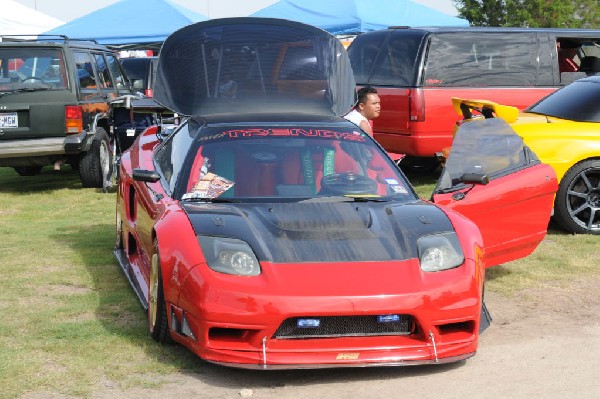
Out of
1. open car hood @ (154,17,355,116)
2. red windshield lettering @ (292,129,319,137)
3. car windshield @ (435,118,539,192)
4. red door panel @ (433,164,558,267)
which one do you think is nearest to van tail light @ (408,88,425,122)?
open car hood @ (154,17,355,116)

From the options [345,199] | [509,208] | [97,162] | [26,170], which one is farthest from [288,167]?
[26,170]

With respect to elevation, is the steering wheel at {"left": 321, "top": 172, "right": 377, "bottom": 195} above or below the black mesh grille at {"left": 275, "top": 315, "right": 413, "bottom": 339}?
above

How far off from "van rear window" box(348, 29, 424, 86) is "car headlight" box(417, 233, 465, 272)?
7.14 m

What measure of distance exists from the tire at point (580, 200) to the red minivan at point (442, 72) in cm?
291

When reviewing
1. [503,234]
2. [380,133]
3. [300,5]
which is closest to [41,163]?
[380,133]

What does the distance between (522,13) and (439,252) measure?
121ft

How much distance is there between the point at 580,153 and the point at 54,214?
574cm

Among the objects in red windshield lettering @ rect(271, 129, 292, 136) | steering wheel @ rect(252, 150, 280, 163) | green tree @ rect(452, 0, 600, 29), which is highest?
red windshield lettering @ rect(271, 129, 292, 136)

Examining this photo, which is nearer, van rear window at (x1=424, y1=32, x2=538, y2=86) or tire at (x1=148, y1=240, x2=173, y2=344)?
tire at (x1=148, y1=240, x2=173, y2=344)

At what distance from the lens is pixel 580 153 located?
10.1m

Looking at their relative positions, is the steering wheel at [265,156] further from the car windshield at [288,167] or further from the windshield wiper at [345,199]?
the windshield wiper at [345,199]

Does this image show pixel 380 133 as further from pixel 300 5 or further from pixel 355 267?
pixel 300 5

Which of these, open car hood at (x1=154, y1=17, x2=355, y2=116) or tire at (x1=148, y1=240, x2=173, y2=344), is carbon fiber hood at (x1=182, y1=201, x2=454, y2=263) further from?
open car hood at (x1=154, y1=17, x2=355, y2=116)

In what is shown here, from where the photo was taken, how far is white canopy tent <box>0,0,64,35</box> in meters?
28.1
